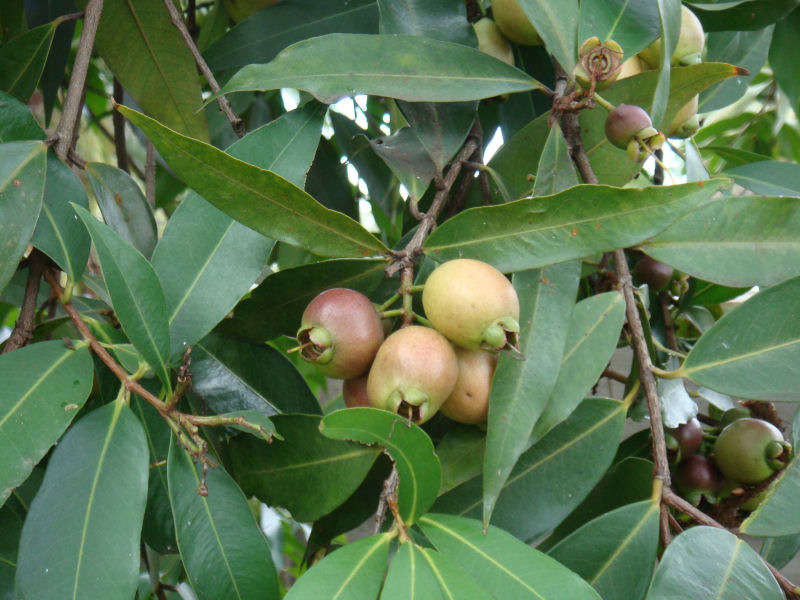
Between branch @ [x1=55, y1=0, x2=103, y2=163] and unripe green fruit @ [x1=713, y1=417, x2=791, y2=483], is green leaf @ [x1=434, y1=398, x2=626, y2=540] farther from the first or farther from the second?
branch @ [x1=55, y1=0, x2=103, y2=163]

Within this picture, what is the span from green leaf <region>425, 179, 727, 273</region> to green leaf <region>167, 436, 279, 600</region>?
0.92ft

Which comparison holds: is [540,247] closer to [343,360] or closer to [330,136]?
[343,360]

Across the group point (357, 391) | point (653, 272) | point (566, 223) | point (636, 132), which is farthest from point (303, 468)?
point (653, 272)

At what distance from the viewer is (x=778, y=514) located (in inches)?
24.5

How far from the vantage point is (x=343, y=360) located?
0.62 meters

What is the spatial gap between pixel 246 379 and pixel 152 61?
504 mm

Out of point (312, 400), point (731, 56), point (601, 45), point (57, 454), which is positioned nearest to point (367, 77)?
point (601, 45)

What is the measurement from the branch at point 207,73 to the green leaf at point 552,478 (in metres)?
0.46

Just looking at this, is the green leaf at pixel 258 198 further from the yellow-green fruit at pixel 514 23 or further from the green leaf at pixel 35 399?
the yellow-green fruit at pixel 514 23

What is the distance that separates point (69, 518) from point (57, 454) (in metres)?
0.06

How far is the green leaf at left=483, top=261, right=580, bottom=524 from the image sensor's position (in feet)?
1.90

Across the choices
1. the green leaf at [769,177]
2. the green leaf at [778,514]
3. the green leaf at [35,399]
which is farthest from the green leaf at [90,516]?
the green leaf at [769,177]

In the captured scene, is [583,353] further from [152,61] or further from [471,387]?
[152,61]

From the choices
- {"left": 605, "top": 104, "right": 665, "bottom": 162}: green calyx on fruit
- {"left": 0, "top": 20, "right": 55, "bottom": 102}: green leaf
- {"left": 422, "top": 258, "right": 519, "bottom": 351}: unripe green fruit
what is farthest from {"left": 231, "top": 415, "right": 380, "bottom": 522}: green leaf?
{"left": 0, "top": 20, "right": 55, "bottom": 102}: green leaf
